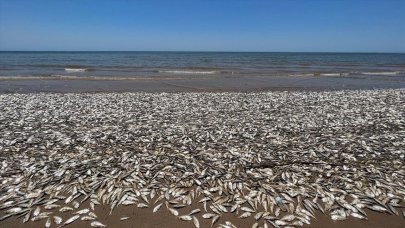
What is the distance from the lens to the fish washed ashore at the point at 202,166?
546cm

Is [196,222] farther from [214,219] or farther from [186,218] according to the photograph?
[214,219]

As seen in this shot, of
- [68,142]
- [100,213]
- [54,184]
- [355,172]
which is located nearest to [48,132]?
[68,142]

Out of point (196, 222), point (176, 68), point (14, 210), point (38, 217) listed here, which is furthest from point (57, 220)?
point (176, 68)

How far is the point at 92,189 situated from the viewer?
19.9ft

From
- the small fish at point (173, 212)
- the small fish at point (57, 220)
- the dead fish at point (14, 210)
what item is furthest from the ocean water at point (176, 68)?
the small fish at point (173, 212)

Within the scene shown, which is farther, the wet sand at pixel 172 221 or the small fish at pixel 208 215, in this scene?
the small fish at pixel 208 215

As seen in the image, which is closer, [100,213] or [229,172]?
[100,213]

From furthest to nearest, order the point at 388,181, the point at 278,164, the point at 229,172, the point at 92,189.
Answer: the point at 278,164 → the point at 229,172 → the point at 388,181 → the point at 92,189

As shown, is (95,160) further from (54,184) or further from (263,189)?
(263,189)

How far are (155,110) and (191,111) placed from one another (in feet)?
5.24

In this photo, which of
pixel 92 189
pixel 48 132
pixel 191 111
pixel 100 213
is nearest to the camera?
pixel 100 213

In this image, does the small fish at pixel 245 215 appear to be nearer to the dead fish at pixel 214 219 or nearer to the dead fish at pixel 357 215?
the dead fish at pixel 214 219

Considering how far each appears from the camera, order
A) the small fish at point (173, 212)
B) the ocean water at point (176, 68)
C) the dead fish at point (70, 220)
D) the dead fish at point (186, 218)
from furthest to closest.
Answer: the ocean water at point (176, 68) → the small fish at point (173, 212) → the dead fish at point (186, 218) → the dead fish at point (70, 220)

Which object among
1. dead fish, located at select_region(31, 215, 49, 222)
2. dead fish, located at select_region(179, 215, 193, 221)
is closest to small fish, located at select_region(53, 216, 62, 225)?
dead fish, located at select_region(31, 215, 49, 222)
